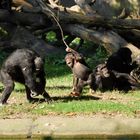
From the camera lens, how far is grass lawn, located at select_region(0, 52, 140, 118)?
9.93m

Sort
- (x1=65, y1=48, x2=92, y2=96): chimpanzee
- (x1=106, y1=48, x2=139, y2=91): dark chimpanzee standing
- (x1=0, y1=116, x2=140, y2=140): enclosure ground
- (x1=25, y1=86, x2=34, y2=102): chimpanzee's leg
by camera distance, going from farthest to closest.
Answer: (x1=106, y1=48, x2=139, y2=91): dark chimpanzee standing
(x1=65, y1=48, x2=92, y2=96): chimpanzee
(x1=25, y1=86, x2=34, y2=102): chimpanzee's leg
(x1=0, y1=116, x2=140, y2=140): enclosure ground

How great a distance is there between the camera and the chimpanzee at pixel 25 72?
10578 millimetres

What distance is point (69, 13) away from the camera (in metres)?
15.9

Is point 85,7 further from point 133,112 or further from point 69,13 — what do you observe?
point 133,112

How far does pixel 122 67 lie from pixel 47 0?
16.2 ft

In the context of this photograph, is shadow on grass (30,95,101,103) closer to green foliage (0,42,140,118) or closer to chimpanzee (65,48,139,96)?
green foliage (0,42,140,118)

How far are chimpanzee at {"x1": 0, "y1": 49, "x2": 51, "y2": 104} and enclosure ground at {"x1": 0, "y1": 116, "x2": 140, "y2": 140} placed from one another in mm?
1440

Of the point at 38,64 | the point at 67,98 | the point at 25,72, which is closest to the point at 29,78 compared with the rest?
the point at 25,72

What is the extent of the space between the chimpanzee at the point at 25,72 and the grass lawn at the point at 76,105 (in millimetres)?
284

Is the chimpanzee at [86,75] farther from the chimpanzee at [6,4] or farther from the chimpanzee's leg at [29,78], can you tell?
the chimpanzee at [6,4]

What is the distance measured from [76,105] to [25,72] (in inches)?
46.2

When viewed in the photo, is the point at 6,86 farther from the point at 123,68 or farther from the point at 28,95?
the point at 123,68

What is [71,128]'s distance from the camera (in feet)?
29.1

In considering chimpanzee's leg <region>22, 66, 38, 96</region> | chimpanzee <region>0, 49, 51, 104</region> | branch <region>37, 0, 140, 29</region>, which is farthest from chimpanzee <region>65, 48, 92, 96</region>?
branch <region>37, 0, 140, 29</region>
